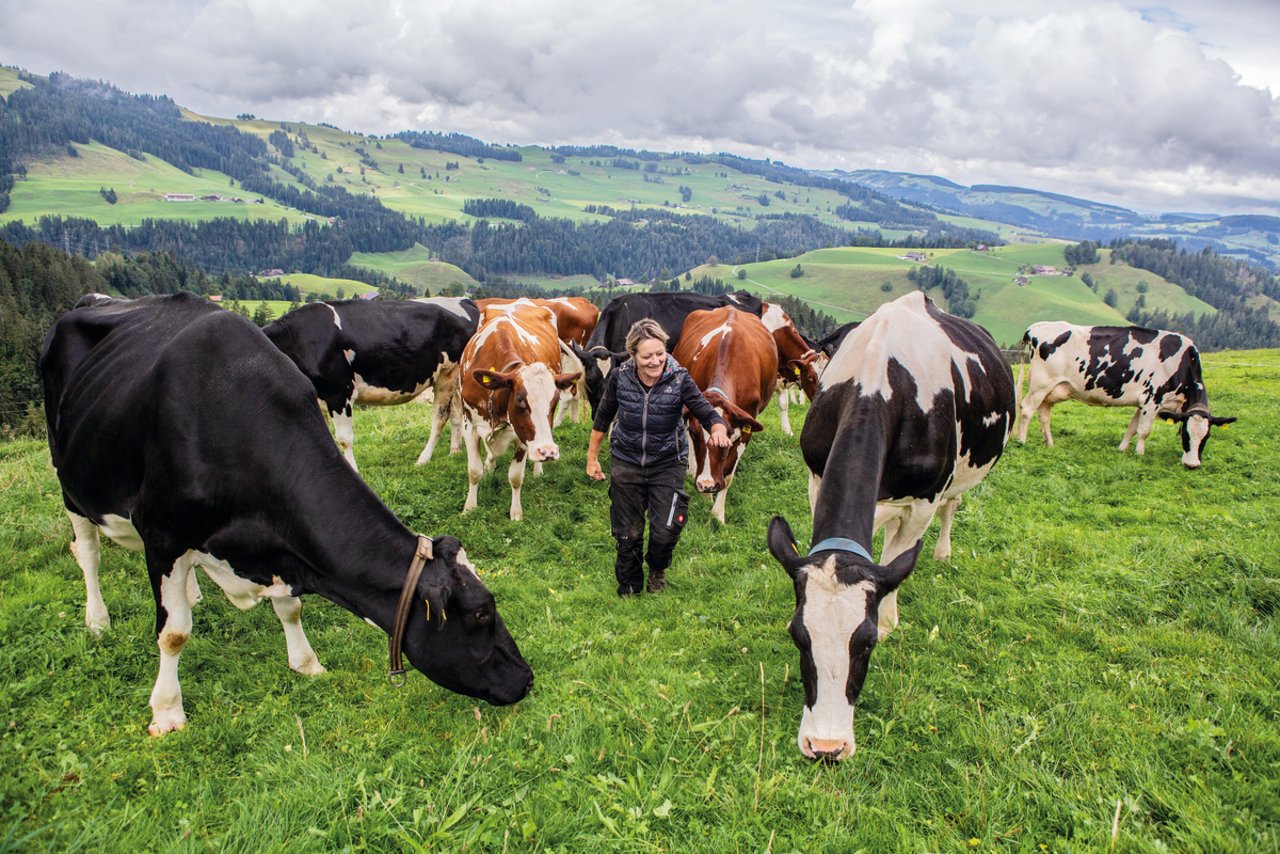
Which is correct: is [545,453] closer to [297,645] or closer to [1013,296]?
[297,645]

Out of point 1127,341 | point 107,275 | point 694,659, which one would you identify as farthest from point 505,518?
point 107,275

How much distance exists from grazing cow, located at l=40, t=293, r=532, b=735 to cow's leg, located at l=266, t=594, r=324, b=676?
136 millimetres

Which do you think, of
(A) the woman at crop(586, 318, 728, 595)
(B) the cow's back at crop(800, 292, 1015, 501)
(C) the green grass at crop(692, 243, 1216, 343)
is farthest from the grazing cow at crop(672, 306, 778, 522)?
(C) the green grass at crop(692, 243, 1216, 343)

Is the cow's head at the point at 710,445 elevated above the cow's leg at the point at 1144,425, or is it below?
above

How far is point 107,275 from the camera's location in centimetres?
10131

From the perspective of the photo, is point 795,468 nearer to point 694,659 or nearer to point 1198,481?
point 694,659

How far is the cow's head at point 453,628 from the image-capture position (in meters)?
4.29

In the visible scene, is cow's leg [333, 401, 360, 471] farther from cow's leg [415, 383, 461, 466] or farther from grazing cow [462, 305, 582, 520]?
grazing cow [462, 305, 582, 520]

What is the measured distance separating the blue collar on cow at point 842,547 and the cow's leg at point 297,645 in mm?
4074

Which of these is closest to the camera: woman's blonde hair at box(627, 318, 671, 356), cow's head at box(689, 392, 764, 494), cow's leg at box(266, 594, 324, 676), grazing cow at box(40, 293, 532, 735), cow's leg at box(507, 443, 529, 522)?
grazing cow at box(40, 293, 532, 735)

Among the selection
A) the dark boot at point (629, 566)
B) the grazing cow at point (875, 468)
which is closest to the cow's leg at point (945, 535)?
the grazing cow at point (875, 468)

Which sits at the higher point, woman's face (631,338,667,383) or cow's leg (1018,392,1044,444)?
woman's face (631,338,667,383)

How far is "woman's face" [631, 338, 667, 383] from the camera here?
6316mm

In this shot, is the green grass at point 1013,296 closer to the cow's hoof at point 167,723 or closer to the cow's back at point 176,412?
the cow's back at point 176,412
